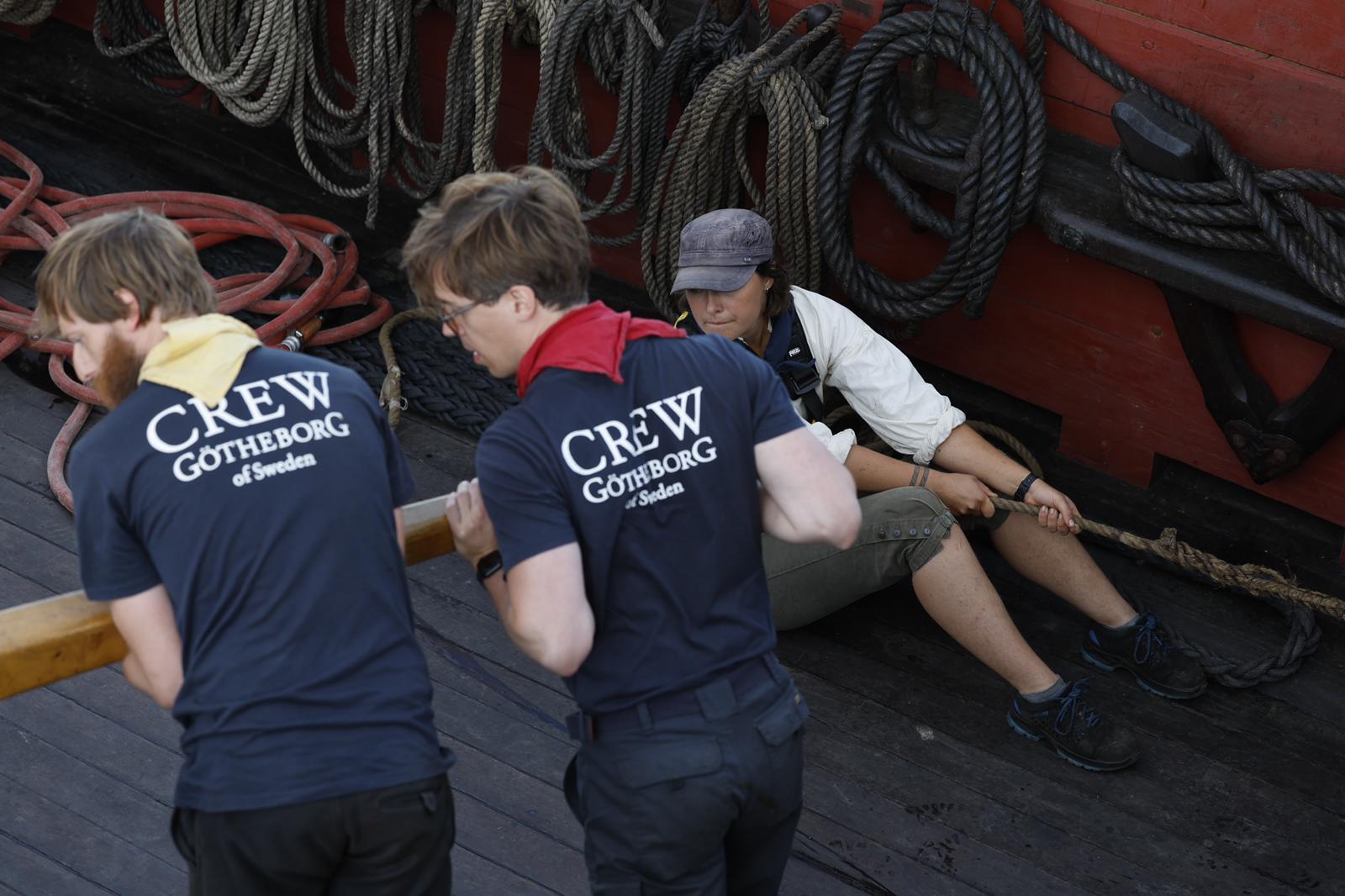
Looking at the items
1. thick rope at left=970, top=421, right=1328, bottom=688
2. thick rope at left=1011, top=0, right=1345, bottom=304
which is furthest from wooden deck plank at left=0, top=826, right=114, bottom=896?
thick rope at left=1011, top=0, right=1345, bottom=304

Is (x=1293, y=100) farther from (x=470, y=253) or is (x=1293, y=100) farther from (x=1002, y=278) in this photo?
(x=470, y=253)

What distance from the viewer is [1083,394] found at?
3689 mm

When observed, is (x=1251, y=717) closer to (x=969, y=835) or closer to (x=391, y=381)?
(x=969, y=835)

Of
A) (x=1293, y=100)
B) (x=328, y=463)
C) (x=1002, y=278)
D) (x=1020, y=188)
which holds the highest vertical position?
(x=328, y=463)

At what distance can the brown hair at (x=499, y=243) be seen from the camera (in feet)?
5.76

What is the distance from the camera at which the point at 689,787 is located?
1823 millimetres

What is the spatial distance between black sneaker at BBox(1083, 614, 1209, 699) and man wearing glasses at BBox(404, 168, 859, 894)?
1.39m

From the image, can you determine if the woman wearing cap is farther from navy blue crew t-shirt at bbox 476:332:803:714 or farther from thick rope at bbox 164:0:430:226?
thick rope at bbox 164:0:430:226

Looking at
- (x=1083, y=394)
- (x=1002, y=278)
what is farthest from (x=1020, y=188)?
(x=1083, y=394)

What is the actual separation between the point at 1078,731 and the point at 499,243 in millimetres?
1687

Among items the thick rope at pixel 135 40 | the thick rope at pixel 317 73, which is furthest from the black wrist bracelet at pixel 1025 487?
the thick rope at pixel 135 40

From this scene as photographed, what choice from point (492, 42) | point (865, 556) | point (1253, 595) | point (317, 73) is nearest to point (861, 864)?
point (865, 556)

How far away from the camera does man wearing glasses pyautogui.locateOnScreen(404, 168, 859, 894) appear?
1.75 m

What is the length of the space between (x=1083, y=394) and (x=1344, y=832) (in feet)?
4.20
